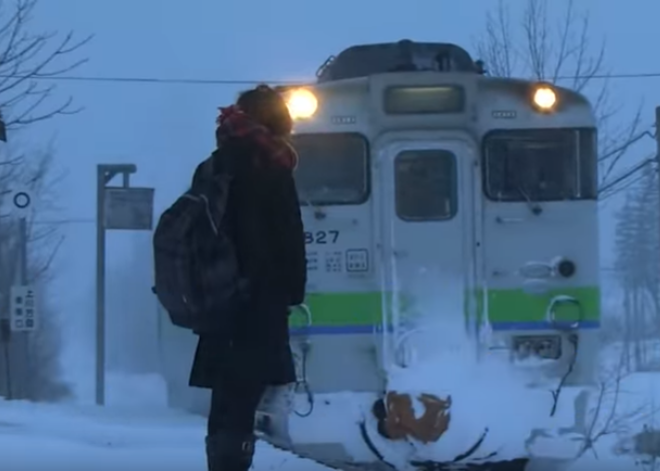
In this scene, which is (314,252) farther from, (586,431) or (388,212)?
(586,431)

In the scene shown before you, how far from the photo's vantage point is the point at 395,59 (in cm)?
995

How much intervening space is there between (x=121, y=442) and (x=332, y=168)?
10.3 feet

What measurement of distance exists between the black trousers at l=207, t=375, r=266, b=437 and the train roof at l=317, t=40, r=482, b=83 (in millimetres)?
5179

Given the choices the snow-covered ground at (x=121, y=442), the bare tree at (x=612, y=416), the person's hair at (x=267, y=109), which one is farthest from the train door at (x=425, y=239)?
the person's hair at (x=267, y=109)

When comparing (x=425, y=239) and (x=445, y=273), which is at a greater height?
(x=425, y=239)

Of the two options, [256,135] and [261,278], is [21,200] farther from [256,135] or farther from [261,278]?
[261,278]

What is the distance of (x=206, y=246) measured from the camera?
15.1ft

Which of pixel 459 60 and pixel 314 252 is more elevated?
pixel 459 60

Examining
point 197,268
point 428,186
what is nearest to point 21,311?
point 428,186

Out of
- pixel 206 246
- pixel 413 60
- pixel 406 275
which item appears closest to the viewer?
pixel 206 246

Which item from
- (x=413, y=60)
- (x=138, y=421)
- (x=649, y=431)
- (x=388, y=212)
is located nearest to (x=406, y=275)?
(x=388, y=212)

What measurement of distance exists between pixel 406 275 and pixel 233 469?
12.7 ft

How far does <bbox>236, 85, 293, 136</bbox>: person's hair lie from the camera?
486 centimetres

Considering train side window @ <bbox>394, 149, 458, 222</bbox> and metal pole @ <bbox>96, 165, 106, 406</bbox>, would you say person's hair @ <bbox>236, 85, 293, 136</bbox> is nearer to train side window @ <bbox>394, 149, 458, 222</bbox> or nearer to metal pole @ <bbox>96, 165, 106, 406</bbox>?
train side window @ <bbox>394, 149, 458, 222</bbox>
